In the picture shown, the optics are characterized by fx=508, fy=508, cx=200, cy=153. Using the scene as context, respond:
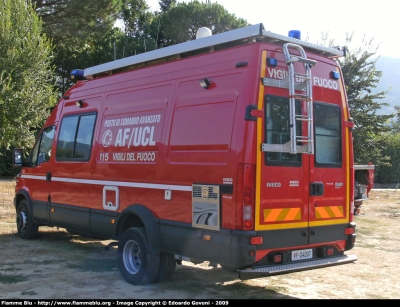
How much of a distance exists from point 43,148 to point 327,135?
5379 mm

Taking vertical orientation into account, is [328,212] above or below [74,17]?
below

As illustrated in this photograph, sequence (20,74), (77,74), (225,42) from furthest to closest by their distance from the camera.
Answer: (20,74) → (77,74) → (225,42)

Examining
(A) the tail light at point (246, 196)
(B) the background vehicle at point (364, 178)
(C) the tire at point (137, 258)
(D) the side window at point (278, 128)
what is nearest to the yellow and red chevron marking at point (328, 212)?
(D) the side window at point (278, 128)

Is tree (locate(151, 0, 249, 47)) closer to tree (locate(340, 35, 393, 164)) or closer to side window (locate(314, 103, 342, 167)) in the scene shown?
tree (locate(340, 35, 393, 164))

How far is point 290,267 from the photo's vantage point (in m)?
5.57

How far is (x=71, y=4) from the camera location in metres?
22.8

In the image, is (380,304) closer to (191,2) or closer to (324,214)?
(324,214)

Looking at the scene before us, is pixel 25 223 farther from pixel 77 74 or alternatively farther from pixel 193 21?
pixel 193 21

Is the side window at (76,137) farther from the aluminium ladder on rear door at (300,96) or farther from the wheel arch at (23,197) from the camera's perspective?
the aluminium ladder on rear door at (300,96)

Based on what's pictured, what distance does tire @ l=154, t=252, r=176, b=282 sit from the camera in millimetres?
6445

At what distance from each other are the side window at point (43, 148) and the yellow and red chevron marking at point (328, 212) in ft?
16.9

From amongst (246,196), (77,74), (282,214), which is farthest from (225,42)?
(77,74)

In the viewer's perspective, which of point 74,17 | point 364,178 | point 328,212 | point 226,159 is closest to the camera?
point 226,159

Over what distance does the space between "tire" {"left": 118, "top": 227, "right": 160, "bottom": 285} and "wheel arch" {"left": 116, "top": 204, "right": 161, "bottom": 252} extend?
134 mm
